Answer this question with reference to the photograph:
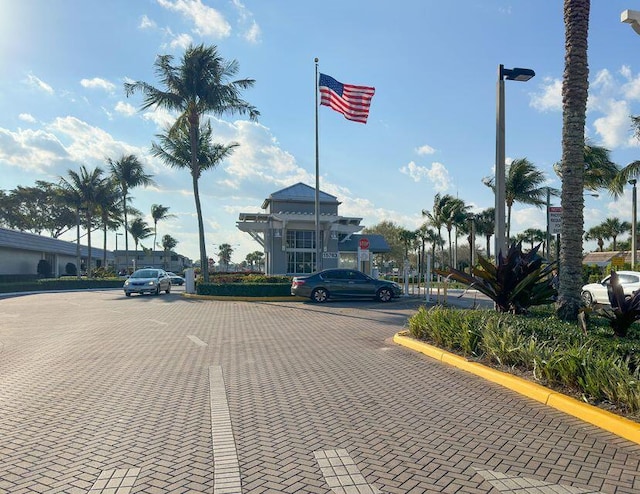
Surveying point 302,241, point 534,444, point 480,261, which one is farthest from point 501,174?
point 302,241

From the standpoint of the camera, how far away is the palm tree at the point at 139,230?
8212 centimetres

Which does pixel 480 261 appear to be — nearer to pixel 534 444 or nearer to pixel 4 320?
pixel 534 444

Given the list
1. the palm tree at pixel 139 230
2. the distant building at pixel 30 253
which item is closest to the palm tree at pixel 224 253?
the palm tree at pixel 139 230

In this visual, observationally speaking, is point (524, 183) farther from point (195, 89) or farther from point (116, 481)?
point (116, 481)

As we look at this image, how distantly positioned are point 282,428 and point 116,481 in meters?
1.65

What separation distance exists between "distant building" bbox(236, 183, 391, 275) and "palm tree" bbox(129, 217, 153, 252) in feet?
151

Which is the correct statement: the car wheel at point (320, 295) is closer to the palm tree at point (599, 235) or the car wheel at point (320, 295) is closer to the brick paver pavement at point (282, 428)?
the brick paver pavement at point (282, 428)

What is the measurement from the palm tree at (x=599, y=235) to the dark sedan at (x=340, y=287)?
6635cm

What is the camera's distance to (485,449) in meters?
4.52

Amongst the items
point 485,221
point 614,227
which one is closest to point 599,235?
point 614,227

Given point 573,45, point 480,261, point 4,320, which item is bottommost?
point 4,320

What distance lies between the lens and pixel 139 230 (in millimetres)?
82438

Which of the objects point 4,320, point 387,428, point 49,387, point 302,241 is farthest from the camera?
point 302,241

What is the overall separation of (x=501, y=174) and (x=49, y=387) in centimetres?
987
